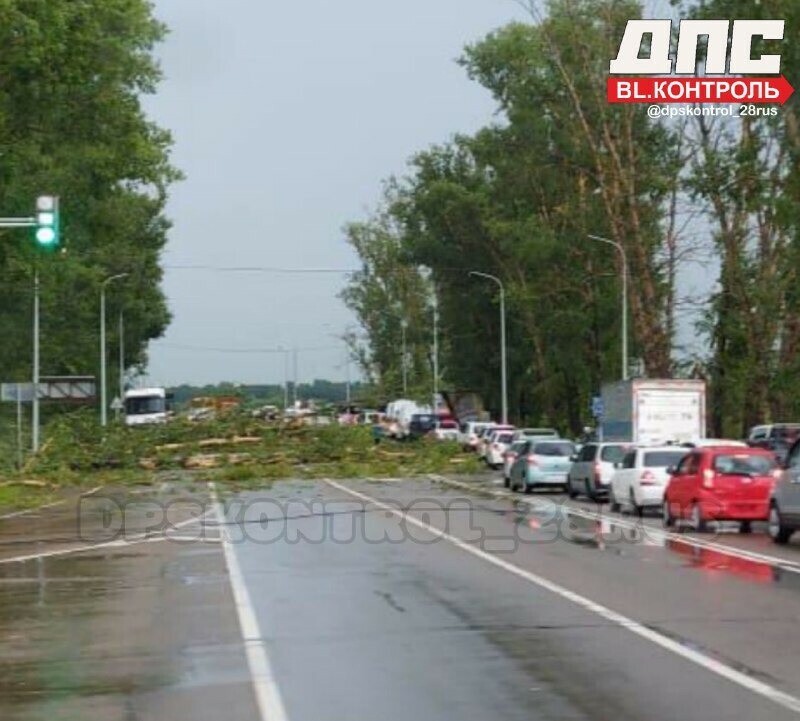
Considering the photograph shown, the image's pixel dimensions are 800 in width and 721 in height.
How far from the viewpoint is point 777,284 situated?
183 ft

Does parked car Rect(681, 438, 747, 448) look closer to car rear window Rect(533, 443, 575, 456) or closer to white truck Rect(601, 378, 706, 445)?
car rear window Rect(533, 443, 575, 456)

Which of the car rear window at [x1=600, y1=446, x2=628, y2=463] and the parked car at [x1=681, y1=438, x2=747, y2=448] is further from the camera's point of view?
the car rear window at [x1=600, y1=446, x2=628, y2=463]

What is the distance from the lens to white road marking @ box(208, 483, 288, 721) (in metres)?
11.3

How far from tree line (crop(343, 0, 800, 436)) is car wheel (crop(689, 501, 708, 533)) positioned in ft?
65.7

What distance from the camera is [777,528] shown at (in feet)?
86.9

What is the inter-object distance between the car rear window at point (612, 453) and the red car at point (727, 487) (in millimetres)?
10647

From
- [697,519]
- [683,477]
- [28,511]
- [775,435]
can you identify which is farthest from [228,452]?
[697,519]

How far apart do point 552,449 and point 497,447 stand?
14.3m

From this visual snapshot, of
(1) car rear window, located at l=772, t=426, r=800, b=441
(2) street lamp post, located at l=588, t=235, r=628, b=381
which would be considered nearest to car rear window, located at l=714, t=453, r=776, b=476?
(1) car rear window, located at l=772, t=426, r=800, b=441

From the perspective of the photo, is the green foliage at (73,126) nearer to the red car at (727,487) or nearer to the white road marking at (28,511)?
the white road marking at (28,511)

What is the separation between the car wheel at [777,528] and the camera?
1035 inches

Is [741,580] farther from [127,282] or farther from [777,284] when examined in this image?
[127,282]

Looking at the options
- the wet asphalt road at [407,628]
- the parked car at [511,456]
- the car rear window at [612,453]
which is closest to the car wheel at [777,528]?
the wet asphalt road at [407,628]

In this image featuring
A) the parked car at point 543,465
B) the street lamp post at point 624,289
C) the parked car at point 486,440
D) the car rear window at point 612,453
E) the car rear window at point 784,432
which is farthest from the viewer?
the parked car at point 486,440
